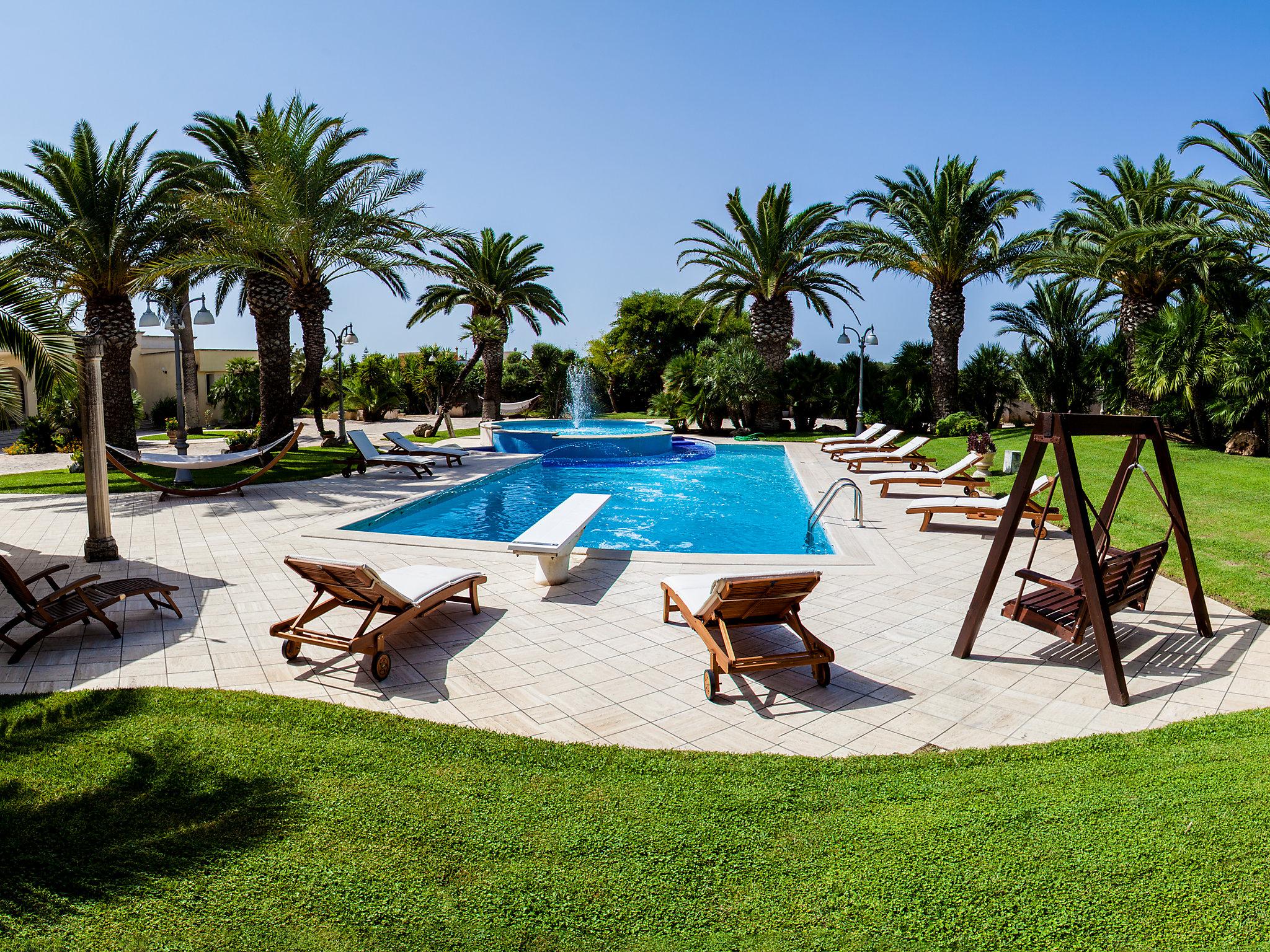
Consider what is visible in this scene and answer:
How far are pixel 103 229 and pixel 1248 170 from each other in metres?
24.5

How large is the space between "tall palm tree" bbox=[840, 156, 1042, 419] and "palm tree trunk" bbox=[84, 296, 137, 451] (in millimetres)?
20386

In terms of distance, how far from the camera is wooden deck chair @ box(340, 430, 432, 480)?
1564cm

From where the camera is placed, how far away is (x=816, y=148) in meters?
18.3

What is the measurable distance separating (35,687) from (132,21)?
29.9 ft

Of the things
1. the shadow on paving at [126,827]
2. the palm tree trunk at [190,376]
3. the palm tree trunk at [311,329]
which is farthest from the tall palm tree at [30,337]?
the palm tree trunk at [190,376]

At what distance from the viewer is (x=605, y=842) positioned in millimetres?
3160

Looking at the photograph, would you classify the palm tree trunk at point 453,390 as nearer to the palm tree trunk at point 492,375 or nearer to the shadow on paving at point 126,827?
the palm tree trunk at point 492,375

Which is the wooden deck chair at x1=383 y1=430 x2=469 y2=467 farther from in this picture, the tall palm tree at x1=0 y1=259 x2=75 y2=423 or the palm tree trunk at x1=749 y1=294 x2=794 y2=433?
the palm tree trunk at x1=749 y1=294 x2=794 y2=433

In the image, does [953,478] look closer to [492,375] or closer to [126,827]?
[126,827]

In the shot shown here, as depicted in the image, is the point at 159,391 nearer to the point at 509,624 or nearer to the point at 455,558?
the point at 455,558

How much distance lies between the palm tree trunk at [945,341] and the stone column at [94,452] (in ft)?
74.2

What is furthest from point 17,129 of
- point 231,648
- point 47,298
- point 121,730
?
point 121,730

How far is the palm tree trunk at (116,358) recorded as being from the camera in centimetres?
1664

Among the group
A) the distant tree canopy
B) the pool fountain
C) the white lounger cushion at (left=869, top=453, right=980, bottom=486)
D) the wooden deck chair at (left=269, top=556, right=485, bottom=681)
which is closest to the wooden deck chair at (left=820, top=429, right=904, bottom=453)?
the pool fountain
